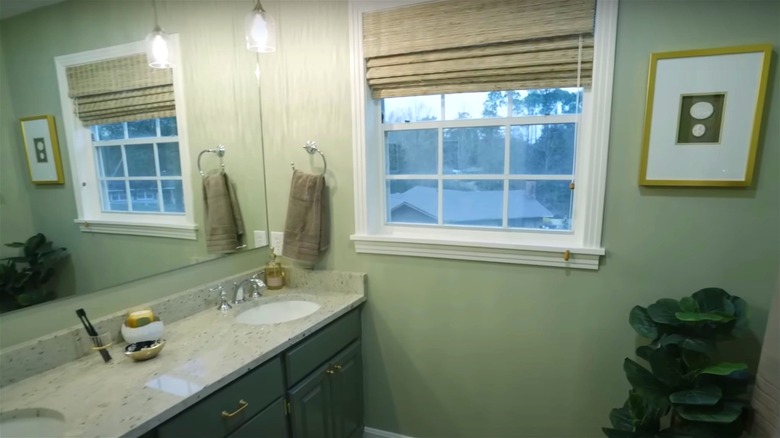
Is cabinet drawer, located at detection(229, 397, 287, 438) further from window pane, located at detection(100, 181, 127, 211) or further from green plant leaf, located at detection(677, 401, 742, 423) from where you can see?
green plant leaf, located at detection(677, 401, 742, 423)

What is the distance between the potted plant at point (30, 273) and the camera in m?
1.12

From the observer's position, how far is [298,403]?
1471 mm

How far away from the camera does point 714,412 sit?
114 centimetres

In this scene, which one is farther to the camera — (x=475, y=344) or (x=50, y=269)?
(x=475, y=344)

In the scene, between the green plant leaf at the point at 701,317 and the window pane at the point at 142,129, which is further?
the window pane at the point at 142,129

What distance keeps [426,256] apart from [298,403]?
818 mm

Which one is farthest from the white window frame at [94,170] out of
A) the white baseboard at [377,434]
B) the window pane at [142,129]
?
the white baseboard at [377,434]

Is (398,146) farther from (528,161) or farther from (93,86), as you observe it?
(93,86)

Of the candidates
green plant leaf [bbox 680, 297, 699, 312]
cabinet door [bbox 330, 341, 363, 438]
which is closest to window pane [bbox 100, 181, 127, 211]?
cabinet door [bbox 330, 341, 363, 438]

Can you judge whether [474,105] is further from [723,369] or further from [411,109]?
[723,369]

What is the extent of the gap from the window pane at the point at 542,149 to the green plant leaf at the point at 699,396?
2.84 ft

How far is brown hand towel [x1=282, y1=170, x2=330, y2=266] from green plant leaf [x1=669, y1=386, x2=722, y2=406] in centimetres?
149

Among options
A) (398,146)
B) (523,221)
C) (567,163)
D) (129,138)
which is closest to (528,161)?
(567,163)

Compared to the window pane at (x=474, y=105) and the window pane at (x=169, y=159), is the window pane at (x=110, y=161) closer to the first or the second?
the window pane at (x=169, y=159)
